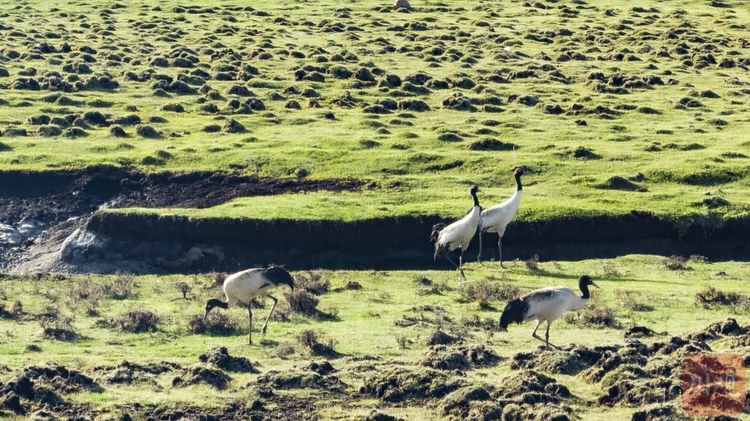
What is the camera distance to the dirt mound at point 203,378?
2119 centimetres

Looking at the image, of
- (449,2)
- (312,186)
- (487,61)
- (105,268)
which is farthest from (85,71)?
(449,2)

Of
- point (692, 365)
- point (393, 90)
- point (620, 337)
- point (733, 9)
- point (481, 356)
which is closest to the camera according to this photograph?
point (692, 365)

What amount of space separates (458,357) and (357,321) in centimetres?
527

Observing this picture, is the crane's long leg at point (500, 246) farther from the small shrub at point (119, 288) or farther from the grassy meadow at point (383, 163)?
the small shrub at point (119, 288)

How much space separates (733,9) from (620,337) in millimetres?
82887

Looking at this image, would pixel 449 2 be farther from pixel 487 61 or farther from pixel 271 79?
pixel 271 79

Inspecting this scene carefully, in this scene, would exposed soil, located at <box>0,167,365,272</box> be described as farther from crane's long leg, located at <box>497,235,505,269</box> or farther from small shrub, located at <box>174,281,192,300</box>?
small shrub, located at <box>174,281,192,300</box>

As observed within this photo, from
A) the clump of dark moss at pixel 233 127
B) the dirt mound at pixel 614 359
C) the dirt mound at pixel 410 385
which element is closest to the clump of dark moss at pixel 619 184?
the clump of dark moss at pixel 233 127

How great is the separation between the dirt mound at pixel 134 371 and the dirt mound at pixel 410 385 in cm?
409

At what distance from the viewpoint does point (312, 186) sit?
43.0 metres

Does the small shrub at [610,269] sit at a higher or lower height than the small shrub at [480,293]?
lower

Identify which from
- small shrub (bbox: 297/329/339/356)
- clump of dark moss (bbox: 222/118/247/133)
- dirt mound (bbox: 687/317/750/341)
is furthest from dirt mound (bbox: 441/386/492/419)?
clump of dark moss (bbox: 222/118/247/133)

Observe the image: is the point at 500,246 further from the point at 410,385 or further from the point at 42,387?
the point at 42,387

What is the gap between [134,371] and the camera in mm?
22031
